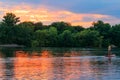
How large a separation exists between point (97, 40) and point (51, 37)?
66.0 feet

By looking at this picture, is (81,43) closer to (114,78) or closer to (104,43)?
(104,43)

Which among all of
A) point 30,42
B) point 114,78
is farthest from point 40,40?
point 114,78

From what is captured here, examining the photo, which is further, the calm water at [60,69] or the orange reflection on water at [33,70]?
the orange reflection on water at [33,70]

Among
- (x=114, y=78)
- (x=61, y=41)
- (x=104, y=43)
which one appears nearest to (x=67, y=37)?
(x=61, y=41)

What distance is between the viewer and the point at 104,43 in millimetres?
190250

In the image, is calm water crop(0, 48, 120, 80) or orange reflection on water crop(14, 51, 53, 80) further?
orange reflection on water crop(14, 51, 53, 80)

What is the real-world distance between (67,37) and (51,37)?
7.98 m

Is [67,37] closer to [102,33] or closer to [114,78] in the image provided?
[102,33]

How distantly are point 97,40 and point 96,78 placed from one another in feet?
515

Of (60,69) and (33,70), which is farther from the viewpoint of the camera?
(60,69)

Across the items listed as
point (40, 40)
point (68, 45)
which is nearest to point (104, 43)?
point (68, 45)

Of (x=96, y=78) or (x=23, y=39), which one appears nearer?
(x=96, y=78)

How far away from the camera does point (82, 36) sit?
7530 inches

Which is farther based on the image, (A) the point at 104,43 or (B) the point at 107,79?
(A) the point at 104,43
